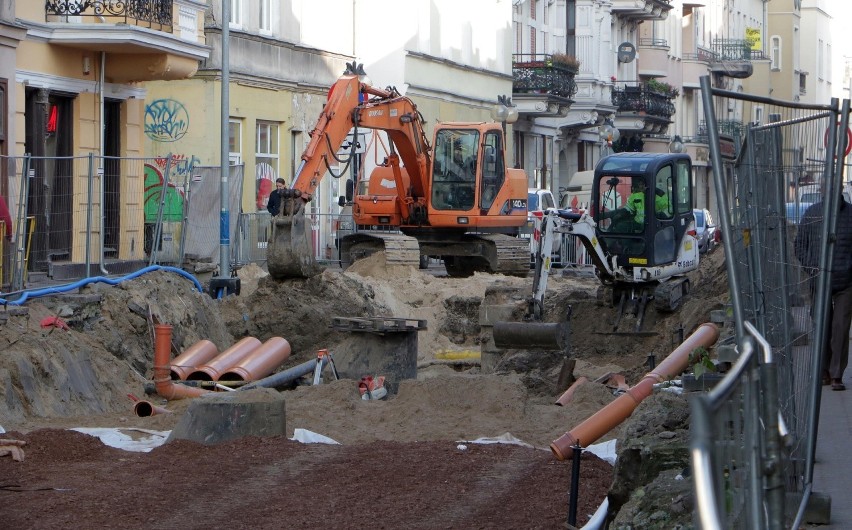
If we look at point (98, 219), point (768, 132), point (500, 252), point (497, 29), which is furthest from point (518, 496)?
point (497, 29)

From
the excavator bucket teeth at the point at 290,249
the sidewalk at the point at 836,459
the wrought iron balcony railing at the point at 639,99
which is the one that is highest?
the wrought iron balcony railing at the point at 639,99

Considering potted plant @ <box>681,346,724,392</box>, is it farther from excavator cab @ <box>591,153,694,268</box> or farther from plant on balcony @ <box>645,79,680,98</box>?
plant on balcony @ <box>645,79,680,98</box>

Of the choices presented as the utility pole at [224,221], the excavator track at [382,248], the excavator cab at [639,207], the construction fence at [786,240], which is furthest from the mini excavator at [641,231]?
the construction fence at [786,240]

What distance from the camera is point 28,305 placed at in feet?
49.0

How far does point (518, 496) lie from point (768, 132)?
3411 mm

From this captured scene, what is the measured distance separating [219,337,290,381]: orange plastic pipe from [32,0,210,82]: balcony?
6752 millimetres

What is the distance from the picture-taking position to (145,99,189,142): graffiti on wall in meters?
27.6

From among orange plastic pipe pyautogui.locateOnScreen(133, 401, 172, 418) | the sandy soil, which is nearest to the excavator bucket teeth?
the sandy soil

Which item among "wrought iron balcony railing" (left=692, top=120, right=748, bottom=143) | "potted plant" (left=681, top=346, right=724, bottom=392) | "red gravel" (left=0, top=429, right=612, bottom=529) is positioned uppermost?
"wrought iron balcony railing" (left=692, top=120, right=748, bottom=143)

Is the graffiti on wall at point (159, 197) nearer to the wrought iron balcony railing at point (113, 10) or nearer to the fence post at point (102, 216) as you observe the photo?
the fence post at point (102, 216)

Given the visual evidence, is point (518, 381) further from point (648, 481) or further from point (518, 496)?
point (648, 481)

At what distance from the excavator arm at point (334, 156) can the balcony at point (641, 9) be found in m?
31.2

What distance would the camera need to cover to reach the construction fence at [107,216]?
16.1m

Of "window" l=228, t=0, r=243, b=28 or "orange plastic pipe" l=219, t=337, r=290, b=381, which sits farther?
"window" l=228, t=0, r=243, b=28
